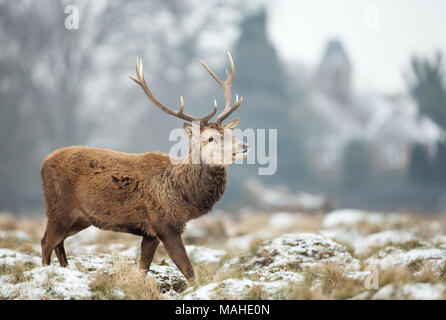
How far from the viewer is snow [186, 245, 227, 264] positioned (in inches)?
265

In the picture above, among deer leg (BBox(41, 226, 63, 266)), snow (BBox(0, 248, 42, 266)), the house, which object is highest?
the house

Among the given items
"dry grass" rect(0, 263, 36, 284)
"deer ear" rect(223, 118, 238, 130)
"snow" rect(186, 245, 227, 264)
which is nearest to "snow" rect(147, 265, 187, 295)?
"snow" rect(186, 245, 227, 264)

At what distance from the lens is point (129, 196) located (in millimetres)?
5203

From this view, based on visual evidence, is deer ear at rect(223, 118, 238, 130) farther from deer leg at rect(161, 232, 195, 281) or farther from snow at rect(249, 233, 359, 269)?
snow at rect(249, 233, 359, 269)

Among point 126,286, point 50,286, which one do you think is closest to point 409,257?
point 126,286

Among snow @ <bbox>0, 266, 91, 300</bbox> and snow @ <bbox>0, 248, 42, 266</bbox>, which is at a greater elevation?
snow @ <bbox>0, 266, 91, 300</bbox>

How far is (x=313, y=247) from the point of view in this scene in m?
6.12

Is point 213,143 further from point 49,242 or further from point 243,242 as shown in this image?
point 243,242

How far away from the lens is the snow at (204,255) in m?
6.72

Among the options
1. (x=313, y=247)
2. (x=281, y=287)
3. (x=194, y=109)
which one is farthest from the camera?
(x=194, y=109)

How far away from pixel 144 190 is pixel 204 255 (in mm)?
2120
